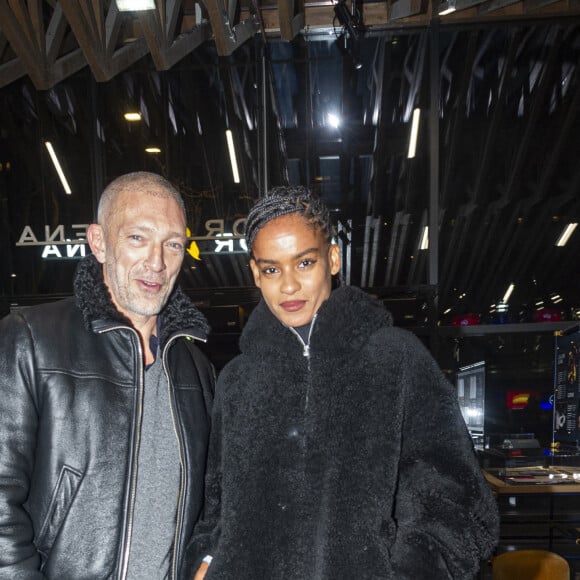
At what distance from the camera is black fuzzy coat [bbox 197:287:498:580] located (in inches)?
55.7

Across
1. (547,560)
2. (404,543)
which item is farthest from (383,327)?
(547,560)

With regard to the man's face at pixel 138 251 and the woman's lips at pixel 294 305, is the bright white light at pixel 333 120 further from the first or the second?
the woman's lips at pixel 294 305

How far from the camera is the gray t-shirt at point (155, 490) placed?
64.0 inches

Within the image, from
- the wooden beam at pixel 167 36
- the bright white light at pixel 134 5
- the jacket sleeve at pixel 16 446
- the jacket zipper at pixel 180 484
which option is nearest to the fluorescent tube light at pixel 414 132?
the wooden beam at pixel 167 36

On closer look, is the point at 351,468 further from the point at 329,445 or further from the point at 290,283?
the point at 290,283

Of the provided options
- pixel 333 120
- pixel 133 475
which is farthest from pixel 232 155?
pixel 133 475

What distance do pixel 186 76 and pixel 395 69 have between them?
6.35 feet

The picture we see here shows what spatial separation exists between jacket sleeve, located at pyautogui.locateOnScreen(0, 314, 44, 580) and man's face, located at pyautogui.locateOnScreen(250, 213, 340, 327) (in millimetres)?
582

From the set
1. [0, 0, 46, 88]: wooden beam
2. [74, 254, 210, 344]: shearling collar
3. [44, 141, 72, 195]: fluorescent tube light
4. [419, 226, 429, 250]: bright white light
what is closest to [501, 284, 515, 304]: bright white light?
[419, 226, 429, 250]: bright white light

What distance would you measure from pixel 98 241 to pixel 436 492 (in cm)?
108

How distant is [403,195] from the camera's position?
6.15m

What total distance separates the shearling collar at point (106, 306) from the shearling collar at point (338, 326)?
11.0 inches

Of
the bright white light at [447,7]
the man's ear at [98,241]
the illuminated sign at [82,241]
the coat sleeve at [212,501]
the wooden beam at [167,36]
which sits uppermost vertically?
the bright white light at [447,7]

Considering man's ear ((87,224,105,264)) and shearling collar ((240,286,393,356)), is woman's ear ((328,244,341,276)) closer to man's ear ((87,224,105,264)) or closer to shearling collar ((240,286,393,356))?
shearling collar ((240,286,393,356))
